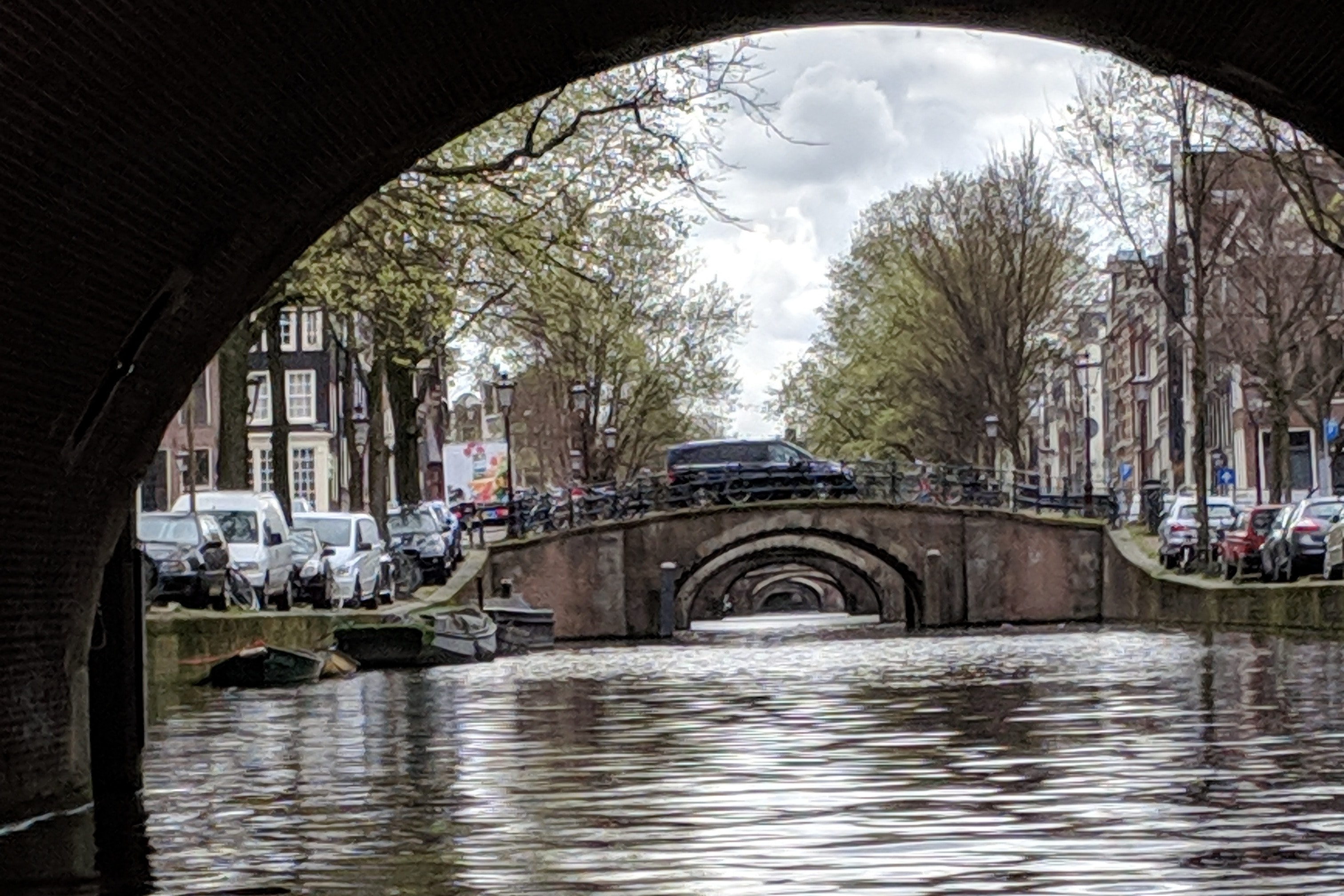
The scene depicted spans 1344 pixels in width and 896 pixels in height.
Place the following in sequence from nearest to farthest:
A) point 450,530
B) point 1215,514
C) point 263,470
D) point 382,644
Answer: point 382,644, point 1215,514, point 450,530, point 263,470

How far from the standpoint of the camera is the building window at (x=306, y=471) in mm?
86125

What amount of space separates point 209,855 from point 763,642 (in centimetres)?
3496

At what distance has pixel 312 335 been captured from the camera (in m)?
85.6

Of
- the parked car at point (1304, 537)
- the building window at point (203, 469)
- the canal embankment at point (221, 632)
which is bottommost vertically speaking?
the canal embankment at point (221, 632)

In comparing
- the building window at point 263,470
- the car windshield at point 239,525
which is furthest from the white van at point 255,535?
the building window at point 263,470

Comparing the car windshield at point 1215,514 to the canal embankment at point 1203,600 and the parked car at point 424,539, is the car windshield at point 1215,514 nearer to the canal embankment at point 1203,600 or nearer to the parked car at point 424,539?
the canal embankment at point 1203,600

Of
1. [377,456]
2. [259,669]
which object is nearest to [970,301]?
[377,456]

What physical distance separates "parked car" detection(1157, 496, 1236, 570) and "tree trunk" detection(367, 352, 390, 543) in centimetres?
1490

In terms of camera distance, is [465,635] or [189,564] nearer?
[189,564]

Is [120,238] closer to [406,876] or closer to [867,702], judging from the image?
[406,876]

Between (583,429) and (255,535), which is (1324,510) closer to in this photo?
(255,535)

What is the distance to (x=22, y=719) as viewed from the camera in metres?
12.3

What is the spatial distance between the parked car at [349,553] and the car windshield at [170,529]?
6322 mm

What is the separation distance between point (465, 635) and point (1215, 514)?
20983 millimetres
